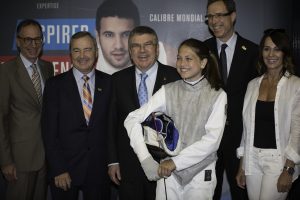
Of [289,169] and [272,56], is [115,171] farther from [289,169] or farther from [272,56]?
[272,56]

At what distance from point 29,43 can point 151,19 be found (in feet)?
4.74

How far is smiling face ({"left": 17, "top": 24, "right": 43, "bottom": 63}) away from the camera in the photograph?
333 centimetres

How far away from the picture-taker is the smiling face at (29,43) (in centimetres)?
333

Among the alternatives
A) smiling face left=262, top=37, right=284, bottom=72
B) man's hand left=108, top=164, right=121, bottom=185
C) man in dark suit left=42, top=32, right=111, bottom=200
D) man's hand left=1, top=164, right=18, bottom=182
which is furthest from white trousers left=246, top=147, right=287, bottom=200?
man's hand left=1, top=164, right=18, bottom=182

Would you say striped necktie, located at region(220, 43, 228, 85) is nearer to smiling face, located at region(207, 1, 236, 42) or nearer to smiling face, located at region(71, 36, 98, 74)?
smiling face, located at region(207, 1, 236, 42)

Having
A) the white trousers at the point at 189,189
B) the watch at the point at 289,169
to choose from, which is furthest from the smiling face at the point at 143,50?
the watch at the point at 289,169

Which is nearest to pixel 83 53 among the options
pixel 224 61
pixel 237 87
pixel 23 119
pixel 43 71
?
pixel 43 71

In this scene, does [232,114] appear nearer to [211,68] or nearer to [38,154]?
[211,68]

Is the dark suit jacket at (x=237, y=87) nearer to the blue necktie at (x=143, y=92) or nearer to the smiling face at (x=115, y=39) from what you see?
the blue necktie at (x=143, y=92)

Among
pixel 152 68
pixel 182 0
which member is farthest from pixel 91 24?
pixel 152 68

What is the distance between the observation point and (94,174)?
9.87ft

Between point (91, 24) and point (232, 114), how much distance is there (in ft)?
6.64

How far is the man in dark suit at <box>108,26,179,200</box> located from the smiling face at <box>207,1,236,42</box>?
0.67 metres

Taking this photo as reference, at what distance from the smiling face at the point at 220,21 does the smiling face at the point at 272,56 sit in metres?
0.55
